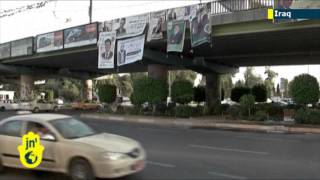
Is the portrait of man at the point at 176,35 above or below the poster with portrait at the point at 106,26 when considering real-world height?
below

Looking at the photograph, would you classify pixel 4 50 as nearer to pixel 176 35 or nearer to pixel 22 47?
pixel 22 47

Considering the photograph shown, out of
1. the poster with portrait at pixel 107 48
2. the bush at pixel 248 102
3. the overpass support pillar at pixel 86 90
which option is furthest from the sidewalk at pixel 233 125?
the overpass support pillar at pixel 86 90

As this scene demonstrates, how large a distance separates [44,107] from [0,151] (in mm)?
36505

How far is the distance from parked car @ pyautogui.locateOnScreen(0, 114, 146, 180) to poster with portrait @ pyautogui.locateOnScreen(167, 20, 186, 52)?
1968 cm

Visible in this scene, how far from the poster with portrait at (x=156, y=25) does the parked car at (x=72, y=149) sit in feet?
69.4

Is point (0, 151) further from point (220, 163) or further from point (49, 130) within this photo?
point (220, 163)

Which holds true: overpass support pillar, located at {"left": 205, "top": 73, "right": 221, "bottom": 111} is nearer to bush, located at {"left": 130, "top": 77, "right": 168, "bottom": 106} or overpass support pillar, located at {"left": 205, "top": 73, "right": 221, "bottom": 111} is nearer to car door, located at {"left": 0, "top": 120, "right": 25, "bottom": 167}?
bush, located at {"left": 130, "top": 77, "right": 168, "bottom": 106}

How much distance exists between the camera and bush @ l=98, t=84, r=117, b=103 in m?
38.0

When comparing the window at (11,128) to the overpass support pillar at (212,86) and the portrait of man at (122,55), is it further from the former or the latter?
the overpass support pillar at (212,86)

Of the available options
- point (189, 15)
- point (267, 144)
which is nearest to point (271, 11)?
point (189, 15)

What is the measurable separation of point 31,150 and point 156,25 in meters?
22.3

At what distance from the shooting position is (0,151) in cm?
902

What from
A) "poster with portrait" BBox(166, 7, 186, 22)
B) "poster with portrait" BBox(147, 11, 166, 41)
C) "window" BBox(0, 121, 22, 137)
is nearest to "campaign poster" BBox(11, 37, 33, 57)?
"poster with portrait" BBox(147, 11, 166, 41)

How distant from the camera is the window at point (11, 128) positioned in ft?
29.2
